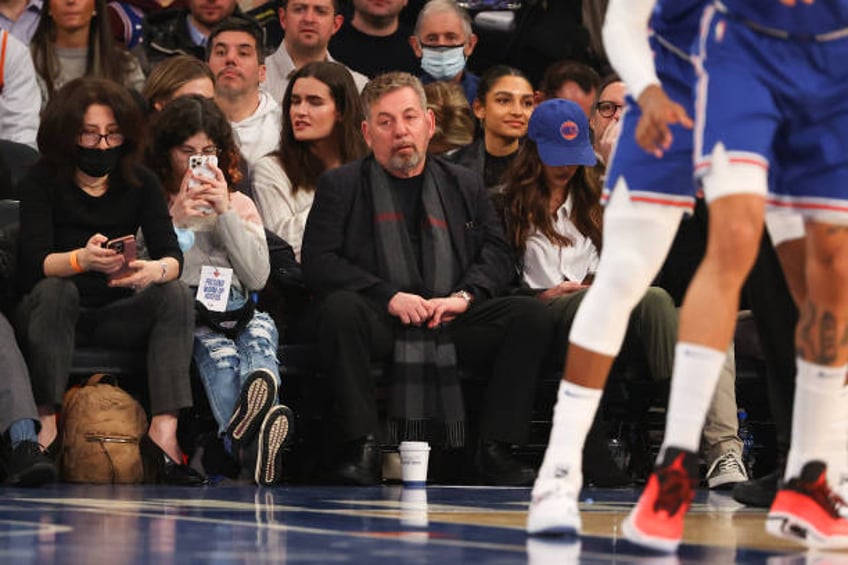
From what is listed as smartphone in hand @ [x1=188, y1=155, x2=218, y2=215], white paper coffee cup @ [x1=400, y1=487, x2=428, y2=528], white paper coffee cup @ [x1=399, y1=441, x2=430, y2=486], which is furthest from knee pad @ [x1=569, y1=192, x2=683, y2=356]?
smartphone in hand @ [x1=188, y1=155, x2=218, y2=215]

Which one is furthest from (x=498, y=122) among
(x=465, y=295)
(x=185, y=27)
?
(x=185, y=27)

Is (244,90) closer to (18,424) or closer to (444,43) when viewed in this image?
(444,43)

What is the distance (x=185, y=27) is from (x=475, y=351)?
2.76 m

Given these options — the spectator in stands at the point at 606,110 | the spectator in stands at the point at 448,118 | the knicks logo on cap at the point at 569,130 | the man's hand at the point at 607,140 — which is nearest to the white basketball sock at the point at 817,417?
the knicks logo on cap at the point at 569,130

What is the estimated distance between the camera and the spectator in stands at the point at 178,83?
6.57 meters

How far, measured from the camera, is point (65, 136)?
5695 mm

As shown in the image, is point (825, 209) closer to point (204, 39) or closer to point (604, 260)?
point (604, 260)

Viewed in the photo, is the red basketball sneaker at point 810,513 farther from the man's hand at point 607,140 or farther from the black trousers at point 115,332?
the man's hand at point 607,140

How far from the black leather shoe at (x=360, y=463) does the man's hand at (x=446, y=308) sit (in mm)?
492

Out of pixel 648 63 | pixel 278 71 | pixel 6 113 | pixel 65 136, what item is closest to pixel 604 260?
pixel 648 63

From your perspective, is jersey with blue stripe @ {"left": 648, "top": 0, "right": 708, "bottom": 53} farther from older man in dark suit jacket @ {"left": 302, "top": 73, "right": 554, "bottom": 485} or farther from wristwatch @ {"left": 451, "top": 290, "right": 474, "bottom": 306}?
wristwatch @ {"left": 451, "top": 290, "right": 474, "bottom": 306}

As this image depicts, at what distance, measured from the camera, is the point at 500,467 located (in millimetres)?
5801

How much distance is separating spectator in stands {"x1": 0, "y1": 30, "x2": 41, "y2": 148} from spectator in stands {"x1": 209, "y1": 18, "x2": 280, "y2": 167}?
0.78 meters

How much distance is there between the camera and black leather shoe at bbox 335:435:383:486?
5625 millimetres
